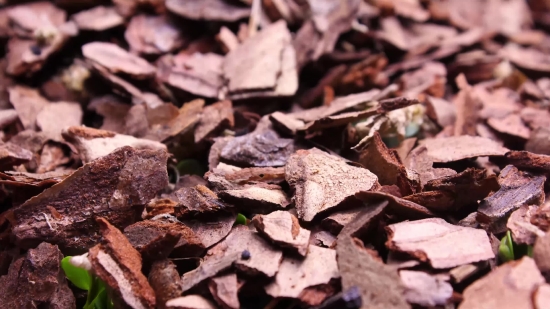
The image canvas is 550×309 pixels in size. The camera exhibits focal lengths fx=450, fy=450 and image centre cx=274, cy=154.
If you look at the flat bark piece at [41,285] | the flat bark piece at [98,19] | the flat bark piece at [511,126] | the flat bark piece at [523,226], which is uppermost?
the flat bark piece at [98,19]

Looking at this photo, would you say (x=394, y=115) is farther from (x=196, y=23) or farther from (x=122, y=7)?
(x=122, y=7)

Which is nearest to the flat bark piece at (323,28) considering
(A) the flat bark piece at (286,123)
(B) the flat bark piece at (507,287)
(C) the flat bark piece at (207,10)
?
(C) the flat bark piece at (207,10)

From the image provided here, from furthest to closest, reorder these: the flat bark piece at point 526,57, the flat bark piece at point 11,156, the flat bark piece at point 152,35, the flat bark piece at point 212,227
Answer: the flat bark piece at point 526,57 < the flat bark piece at point 152,35 < the flat bark piece at point 11,156 < the flat bark piece at point 212,227

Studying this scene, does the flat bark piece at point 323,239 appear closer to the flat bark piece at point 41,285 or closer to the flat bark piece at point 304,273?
the flat bark piece at point 304,273

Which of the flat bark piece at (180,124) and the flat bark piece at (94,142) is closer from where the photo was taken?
the flat bark piece at (94,142)

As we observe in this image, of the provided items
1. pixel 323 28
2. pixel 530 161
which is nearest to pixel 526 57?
pixel 323 28

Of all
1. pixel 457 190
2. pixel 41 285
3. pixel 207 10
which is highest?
pixel 207 10

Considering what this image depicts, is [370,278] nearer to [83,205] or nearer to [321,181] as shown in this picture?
[321,181]

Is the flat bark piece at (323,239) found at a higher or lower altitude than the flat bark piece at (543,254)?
lower
